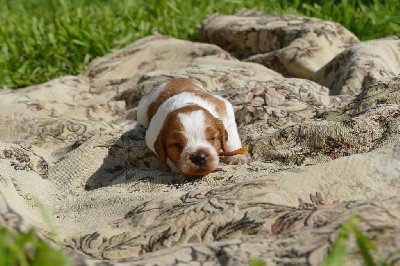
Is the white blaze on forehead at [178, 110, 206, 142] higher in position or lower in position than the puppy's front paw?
higher

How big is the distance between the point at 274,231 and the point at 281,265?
498 mm

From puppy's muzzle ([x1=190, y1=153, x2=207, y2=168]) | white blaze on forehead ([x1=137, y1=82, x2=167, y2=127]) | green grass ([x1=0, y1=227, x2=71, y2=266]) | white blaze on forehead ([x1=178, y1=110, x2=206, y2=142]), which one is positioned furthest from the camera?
white blaze on forehead ([x1=137, y1=82, x2=167, y2=127])

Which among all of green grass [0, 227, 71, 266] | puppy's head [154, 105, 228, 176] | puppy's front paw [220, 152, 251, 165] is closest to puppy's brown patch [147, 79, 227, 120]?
puppy's head [154, 105, 228, 176]

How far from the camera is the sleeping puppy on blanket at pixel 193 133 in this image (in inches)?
165

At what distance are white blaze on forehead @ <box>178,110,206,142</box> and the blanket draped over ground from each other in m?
0.27

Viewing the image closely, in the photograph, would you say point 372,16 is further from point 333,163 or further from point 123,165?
point 333,163

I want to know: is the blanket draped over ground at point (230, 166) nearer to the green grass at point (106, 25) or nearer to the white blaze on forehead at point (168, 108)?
the white blaze on forehead at point (168, 108)

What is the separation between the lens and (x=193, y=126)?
439cm

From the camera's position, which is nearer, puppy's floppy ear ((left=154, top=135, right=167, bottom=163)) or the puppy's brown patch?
puppy's floppy ear ((left=154, top=135, right=167, bottom=163))

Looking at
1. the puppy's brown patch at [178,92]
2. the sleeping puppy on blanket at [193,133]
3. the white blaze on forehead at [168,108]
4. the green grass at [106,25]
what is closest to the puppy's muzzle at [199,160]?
the sleeping puppy on blanket at [193,133]

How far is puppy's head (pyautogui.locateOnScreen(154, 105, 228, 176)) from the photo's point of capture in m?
4.26

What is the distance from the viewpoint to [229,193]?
3.05m

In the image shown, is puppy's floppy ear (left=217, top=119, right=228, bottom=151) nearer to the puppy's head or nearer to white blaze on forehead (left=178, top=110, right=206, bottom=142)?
the puppy's head

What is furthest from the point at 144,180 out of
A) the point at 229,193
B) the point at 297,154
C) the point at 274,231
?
the point at 274,231
